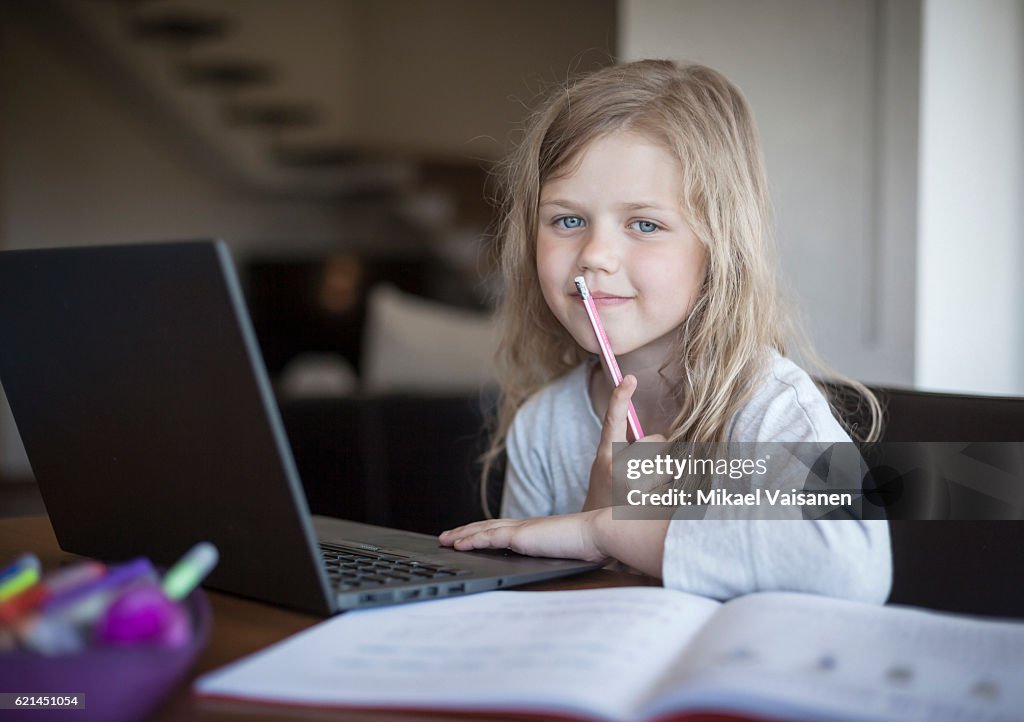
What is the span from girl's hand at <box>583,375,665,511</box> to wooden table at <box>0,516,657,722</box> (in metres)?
0.16

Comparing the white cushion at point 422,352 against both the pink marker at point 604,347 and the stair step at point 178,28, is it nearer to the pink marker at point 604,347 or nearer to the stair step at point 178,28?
the pink marker at point 604,347

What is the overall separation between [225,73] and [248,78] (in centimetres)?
13

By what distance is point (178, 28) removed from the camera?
4.84 meters

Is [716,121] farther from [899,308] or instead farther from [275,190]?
[275,190]

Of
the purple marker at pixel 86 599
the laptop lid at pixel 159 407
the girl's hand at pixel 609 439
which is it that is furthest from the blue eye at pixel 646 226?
the purple marker at pixel 86 599

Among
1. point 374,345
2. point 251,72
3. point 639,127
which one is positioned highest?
point 251,72

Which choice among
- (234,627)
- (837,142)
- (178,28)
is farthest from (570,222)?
(178,28)

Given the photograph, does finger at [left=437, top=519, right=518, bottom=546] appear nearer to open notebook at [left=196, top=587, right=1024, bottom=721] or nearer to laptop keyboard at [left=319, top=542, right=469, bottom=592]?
laptop keyboard at [left=319, top=542, right=469, bottom=592]

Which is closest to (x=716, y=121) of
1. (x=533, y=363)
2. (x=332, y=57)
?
(x=533, y=363)

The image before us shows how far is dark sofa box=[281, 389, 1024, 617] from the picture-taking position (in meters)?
0.95

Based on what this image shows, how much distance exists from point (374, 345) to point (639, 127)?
176 centimetres

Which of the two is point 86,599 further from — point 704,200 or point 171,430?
point 704,200

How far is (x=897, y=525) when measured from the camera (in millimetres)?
1024

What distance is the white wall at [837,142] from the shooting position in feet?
5.64
